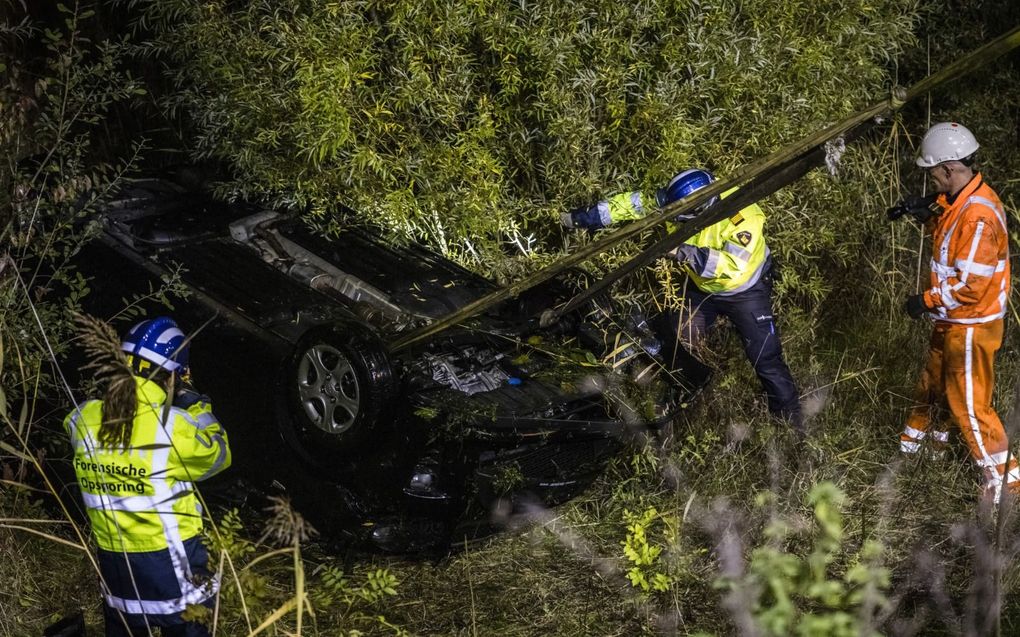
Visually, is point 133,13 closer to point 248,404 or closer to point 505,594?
point 248,404

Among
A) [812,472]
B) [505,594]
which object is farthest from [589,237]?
[505,594]

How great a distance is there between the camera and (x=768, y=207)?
6273mm

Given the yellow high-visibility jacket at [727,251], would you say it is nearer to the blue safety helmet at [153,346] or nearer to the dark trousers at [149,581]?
the blue safety helmet at [153,346]

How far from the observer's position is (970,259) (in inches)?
191

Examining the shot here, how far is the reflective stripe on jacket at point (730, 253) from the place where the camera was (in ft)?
17.0

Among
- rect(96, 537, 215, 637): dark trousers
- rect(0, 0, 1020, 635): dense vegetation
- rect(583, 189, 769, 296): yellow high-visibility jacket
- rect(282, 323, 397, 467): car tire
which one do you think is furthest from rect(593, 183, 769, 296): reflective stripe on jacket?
rect(96, 537, 215, 637): dark trousers

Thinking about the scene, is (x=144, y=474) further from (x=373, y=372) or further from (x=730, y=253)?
(x=730, y=253)

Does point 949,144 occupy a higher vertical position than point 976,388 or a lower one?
higher

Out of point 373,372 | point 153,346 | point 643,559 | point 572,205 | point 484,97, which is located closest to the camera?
point 153,346

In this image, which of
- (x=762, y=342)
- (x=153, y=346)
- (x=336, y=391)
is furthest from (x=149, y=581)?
(x=762, y=342)

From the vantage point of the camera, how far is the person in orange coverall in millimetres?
4844

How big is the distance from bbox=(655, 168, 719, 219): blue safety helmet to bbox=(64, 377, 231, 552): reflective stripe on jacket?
268 centimetres

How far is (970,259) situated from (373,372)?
285cm

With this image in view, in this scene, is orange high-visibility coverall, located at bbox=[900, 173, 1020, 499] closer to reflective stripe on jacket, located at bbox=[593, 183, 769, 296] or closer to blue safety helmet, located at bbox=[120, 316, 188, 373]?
reflective stripe on jacket, located at bbox=[593, 183, 769, 296]
